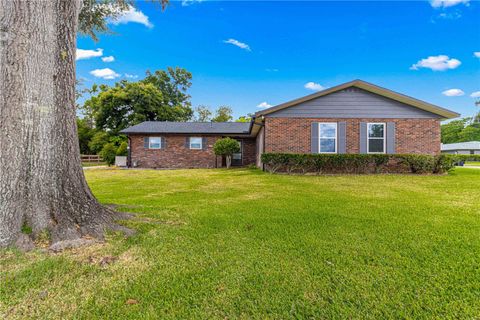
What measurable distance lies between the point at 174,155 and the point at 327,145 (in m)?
10.2

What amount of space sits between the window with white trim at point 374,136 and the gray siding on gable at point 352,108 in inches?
18.6

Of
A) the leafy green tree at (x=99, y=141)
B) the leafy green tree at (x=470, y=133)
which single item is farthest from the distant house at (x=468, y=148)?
the leafy green tree at (x=99, y=141)

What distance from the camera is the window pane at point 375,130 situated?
10.6 m

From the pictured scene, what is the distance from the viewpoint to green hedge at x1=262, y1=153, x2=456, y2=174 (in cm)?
959

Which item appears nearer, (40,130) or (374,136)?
(40,130)

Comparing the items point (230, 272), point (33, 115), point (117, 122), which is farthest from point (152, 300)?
point (117, 122)

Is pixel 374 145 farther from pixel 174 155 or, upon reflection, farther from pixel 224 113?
pixel 224 113

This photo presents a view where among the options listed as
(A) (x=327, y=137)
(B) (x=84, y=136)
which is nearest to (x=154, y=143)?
(A) (x=327, y=137)

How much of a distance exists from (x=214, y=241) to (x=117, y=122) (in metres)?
27.9

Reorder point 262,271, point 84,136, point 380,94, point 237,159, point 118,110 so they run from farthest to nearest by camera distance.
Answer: point 84,136 → point 118,110 → point 237,159 → point 380,94 → point 262,271

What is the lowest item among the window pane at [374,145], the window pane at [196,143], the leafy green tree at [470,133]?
the window pane at [374,145]

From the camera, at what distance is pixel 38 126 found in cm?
256

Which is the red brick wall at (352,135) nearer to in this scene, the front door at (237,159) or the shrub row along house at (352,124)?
the shrub row along house at (352,124)

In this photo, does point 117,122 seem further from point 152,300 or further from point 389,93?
point 152,300
